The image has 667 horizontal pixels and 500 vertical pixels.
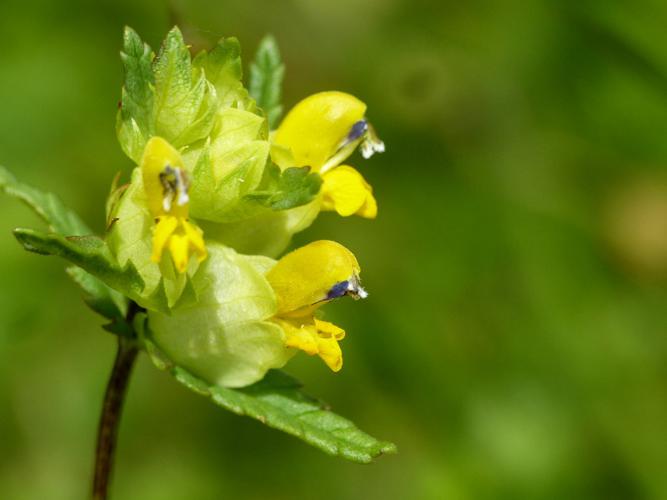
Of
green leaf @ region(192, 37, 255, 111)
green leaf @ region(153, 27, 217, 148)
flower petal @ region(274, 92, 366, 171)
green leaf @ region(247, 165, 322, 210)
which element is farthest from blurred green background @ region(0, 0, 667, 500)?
green leaf @ region(247, 165, 322, 210)

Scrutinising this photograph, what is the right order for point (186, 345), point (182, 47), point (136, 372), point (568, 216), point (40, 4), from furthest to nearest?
point (568, 216) < point (40, 4) < point (136, 372) < point (186, 345) < point (182, 47)

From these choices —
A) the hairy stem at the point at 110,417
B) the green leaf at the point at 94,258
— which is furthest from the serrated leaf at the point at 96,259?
the hairy stem at the point at 110,417

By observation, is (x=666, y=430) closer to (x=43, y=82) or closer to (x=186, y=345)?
(x=186, y=345)

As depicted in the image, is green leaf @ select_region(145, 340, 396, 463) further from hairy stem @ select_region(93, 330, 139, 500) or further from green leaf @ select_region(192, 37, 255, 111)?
green leaf @ select_region(192, 37, 255, 111)

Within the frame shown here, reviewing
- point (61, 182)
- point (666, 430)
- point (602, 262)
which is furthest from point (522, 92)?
point (61, 182)

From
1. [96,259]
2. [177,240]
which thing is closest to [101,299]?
[96,259]

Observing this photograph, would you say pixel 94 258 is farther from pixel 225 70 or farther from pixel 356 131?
pixel 356 131
